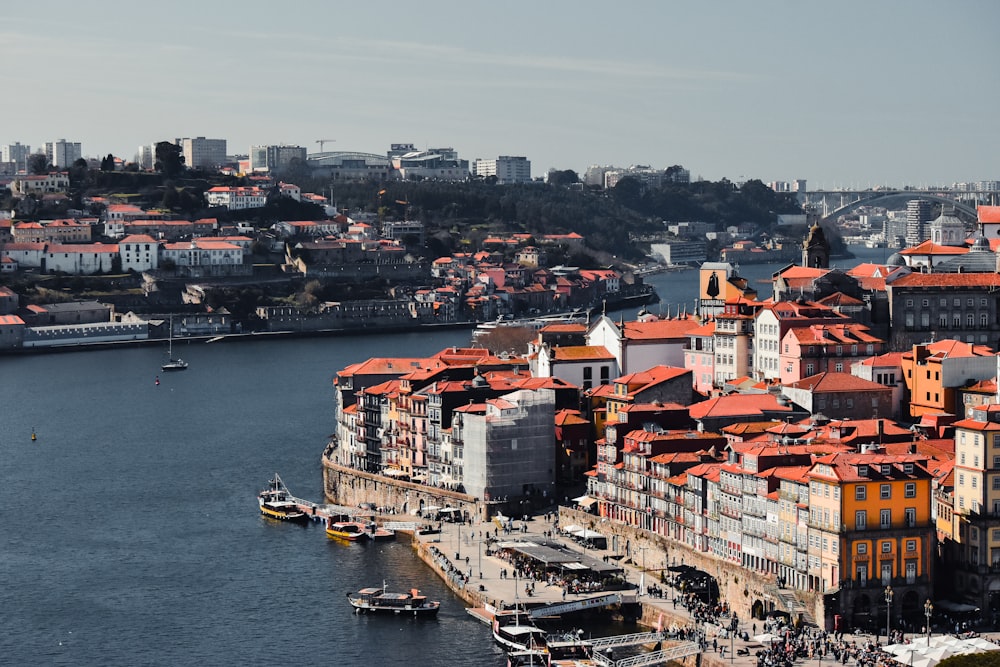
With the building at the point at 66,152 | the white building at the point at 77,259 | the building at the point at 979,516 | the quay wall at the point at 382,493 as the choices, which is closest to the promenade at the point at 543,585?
the quay wall at the point at 382,493

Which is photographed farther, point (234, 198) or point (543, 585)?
point (234, 198)

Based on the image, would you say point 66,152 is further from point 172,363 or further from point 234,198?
point 172,363

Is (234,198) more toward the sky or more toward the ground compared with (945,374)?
more toward the sky

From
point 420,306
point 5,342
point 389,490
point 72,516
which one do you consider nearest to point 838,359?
point 389,490

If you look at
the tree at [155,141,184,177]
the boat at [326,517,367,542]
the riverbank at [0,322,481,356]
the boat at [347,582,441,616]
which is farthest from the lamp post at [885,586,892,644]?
the tree at [155,141,184,177]

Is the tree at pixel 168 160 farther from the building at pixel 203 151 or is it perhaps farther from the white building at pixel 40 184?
the building at pixel 203 151

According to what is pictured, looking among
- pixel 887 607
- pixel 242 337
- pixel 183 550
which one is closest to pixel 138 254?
pixel 242 337
